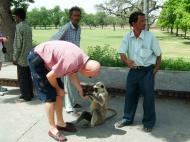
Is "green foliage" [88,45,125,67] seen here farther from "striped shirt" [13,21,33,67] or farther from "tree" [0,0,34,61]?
"striped shirt" [13,21,33,67]

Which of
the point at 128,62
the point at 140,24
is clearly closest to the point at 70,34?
the point at 128,62

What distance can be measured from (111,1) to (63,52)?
5005cm

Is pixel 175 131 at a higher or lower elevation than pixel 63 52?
lower

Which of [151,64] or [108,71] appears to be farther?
[108,71]

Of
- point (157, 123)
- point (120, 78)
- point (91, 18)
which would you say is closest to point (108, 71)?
point (120, 78)

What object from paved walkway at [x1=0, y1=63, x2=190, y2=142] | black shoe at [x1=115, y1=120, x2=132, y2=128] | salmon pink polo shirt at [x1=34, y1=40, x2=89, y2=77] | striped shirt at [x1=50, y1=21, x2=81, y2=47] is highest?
striped shirt at [x1=50, y1=21, x2=81, y2=47]

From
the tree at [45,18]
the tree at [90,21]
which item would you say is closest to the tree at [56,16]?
the tree at [45,18]

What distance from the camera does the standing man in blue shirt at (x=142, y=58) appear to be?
18.2ft

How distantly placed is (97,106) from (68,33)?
1489 mm

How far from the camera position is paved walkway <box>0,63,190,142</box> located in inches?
220

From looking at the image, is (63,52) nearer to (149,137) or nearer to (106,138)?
(106,138)

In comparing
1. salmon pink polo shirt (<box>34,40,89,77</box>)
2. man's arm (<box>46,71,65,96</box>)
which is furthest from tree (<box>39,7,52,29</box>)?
salmon pink polo shirt (<box>34,40,89,77</box>)

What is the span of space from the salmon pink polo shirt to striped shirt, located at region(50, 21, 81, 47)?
1272mm

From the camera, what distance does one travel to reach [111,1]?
5397 centimetres
